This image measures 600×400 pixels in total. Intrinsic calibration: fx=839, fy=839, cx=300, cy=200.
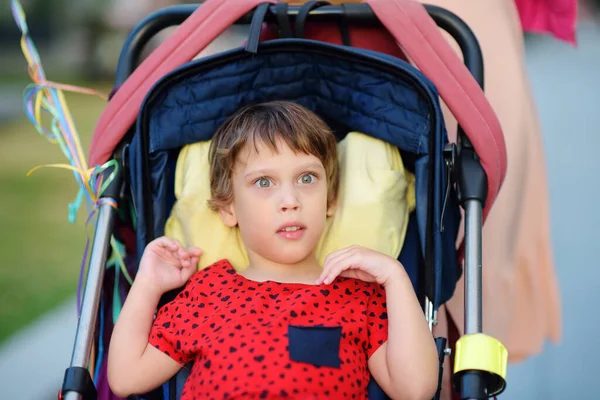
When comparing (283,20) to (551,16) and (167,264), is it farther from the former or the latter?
(551,16)

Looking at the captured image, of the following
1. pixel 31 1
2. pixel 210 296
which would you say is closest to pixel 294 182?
pixel 210 296

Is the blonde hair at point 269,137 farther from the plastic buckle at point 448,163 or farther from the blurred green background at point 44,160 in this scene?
the blurred green background at point 44,160

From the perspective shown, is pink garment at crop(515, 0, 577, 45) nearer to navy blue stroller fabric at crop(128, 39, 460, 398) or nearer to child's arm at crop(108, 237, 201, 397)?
navy blue stroller fabric at crop(128, 39, 460, 398)

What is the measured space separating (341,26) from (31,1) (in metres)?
5.07

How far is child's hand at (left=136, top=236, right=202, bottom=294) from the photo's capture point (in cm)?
176

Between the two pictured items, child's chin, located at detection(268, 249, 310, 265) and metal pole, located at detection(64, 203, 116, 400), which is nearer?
metal pole, located at detection(64, 203, 116, 400)

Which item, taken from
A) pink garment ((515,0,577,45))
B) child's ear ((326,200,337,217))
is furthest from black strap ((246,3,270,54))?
pink garment ((515,0,577,45))

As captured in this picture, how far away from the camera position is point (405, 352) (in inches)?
61.8

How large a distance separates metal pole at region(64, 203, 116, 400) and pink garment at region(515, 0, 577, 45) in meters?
1.49

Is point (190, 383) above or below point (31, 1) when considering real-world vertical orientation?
below

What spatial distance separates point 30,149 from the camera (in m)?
4.63

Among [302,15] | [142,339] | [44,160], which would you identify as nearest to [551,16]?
[302,15]

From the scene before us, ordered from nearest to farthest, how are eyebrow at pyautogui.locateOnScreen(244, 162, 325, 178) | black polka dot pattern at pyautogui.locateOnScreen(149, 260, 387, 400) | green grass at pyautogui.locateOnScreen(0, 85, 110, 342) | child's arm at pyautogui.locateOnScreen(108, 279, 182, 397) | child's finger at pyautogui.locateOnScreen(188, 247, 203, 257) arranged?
black polka dot pattern at pyautogui.locateOnScreen(149, 260, 387, 400), child's arm at pyautogui.locateOnScreen(108, 279, 182, 397), eyebrow at pyautogui.locateOnScreen(244, 162, 325, 178), child's finger at pyautogui.locateOnScreen(188, 247, 203, 257), green grass at pyautogui.locateOnScreen(0, 85, 110, 342)

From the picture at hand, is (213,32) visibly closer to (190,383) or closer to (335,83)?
(335,83)
